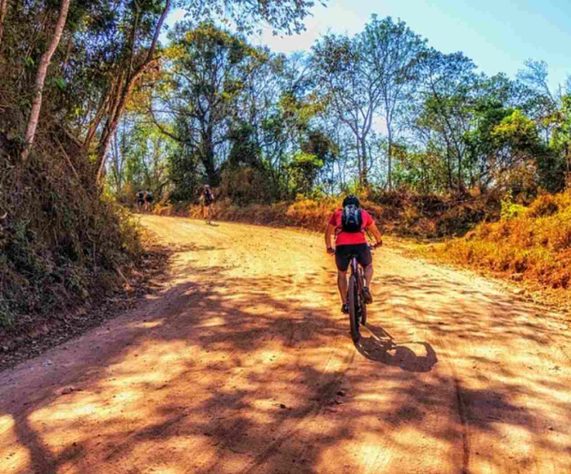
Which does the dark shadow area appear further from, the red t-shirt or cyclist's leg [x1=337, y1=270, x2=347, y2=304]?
the red t-shirt

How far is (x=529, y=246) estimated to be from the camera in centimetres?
1113

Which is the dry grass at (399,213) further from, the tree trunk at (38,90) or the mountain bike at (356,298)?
the tree trunk at (38,90)

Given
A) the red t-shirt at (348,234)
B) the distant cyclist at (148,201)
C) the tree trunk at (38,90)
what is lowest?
the red t-shirt at (348,234)

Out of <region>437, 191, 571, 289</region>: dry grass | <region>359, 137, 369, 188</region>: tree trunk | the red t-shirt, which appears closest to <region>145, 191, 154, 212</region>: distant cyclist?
<region>359, 137, 369, 188</region>: tree trunk

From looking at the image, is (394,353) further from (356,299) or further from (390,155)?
(390,155)

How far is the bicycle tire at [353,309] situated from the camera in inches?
226

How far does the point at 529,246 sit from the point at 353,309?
7111 mm

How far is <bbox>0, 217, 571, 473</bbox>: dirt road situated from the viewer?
3.23 meters

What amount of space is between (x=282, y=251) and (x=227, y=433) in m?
9.93

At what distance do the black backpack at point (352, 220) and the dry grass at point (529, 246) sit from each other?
4.71 meters

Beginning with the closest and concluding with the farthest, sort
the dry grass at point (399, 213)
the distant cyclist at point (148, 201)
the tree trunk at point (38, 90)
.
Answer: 1. the tree trunk at point (38, 90)
2. the dry grass at point (399, 213)
3. the distant cyclist at point (148, 201)

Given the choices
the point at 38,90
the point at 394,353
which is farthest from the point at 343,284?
the point at 38,90

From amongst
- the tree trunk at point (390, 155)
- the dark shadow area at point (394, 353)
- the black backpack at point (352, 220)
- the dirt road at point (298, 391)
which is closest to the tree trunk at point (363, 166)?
the tree trunk at point (390, 155)

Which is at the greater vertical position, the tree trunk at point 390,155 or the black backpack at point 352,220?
the tree trunk at point 390,155
